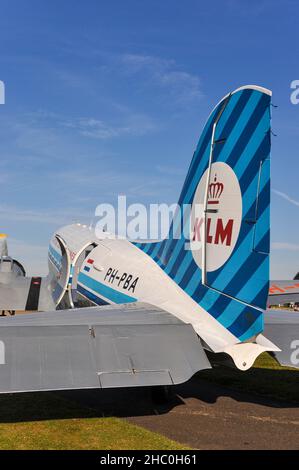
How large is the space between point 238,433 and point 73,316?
10.1 ft

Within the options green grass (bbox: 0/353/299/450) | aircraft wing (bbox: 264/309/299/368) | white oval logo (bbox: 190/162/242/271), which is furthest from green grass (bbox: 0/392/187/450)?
white oval logo (bbox: 190/162/242/271)

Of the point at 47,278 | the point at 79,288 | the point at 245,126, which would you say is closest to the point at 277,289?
the point at 79,288

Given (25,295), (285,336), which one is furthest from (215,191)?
(25,295)

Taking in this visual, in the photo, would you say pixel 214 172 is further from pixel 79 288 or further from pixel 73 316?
pixel 79 288

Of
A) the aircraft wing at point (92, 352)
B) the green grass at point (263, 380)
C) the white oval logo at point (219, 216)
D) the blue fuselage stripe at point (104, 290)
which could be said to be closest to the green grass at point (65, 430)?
the aircraft wing at point (92, 352)

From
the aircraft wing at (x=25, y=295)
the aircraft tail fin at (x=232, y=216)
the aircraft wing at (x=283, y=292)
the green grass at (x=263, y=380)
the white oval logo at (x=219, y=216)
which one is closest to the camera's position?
the aircraft tail fin at (x=232, y=216)

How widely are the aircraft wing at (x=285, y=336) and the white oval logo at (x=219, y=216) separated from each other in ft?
4.99

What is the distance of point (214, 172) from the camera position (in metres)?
8.31

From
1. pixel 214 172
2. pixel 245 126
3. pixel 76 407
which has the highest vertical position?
pixel 245 126

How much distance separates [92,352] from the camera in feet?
22.1

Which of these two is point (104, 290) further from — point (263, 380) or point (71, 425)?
point (263, 380)

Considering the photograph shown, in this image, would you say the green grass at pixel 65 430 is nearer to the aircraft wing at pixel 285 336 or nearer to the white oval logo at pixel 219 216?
the aircraft wing at pixel 285 336

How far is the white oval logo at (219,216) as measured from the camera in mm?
7730

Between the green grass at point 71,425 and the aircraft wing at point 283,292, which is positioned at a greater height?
the aircraft wing at point 283,292
